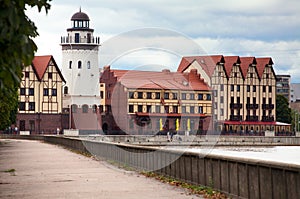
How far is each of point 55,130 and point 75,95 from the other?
42.9ft

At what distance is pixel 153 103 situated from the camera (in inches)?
4737

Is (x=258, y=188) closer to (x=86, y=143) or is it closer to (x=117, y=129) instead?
(x=86, y=143)

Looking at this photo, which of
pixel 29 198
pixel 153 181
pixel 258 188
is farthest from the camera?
pixel 153 181

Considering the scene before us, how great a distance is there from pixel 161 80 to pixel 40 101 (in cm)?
2183

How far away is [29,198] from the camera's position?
16.8 m

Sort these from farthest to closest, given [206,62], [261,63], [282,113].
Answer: [282,113] < [261,63] < [206,62]

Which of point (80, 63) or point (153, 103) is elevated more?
point (80, 63)

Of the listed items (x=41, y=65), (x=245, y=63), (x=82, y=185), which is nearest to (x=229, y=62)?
(x=245, y=63)

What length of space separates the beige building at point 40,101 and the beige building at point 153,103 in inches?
407

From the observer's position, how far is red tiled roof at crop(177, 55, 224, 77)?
127625 millimetres

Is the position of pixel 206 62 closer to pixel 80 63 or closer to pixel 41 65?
pixel 80 63

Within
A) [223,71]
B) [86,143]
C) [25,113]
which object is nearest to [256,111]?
[223,71]

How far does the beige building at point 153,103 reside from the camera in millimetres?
119062

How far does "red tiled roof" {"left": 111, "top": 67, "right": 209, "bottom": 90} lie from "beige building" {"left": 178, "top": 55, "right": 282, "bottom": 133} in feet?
6.21
